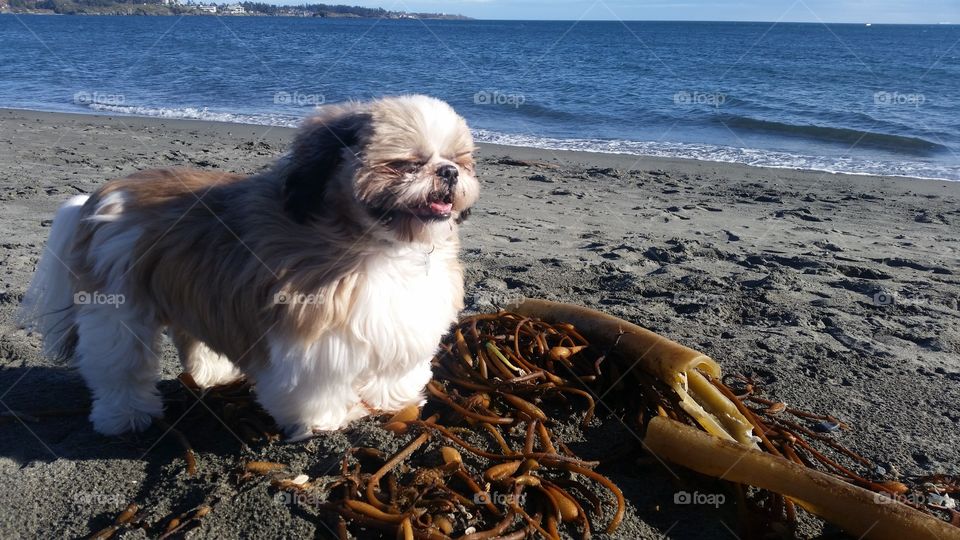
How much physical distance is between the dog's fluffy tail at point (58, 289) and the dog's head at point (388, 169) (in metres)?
1.38

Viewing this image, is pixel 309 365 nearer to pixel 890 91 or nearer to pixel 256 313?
pixel 256 313

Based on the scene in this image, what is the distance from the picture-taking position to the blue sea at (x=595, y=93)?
15.6 metres

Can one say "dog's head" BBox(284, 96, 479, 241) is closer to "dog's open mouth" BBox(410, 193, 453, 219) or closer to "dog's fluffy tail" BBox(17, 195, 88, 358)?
"dog's open mouth" BBox(410, 193, 453, 219)

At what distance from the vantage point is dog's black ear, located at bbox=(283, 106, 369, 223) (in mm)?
3168

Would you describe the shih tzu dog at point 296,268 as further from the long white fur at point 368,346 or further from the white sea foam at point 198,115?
the white sea foam at point 198,115

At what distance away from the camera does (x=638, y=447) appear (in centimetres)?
357

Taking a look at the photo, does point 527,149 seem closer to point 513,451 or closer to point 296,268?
point 513,451

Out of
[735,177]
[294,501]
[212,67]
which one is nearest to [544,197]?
[735,177]

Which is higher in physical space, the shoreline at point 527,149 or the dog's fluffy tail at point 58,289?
the dog's fluffy tail at point 58,289

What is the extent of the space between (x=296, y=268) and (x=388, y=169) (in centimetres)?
60

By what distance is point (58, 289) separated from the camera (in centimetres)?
383

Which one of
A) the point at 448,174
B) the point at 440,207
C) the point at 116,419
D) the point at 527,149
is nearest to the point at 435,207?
the point at 440,207

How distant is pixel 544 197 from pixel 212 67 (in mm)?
25686

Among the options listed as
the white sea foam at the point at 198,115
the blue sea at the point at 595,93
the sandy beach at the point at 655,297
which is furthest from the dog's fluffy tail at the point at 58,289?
the white sea foam at the point at 198,115
